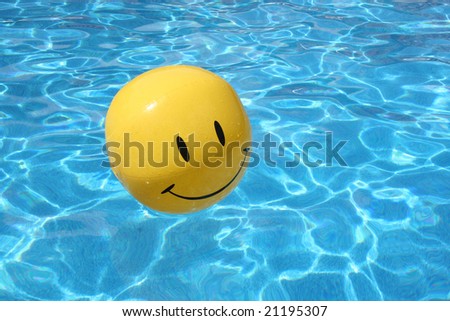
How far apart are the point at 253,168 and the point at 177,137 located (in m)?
1.73

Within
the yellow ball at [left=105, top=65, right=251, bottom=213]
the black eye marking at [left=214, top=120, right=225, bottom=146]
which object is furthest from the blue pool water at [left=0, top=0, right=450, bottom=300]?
the black eye marking at [left=214, top=120, right=225, bottom=146]

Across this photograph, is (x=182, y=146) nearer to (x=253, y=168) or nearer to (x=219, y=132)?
(x=219, y=132)

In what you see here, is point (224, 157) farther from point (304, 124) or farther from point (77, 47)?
point (77, 47)

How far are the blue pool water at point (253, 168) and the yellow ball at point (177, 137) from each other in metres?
0.77

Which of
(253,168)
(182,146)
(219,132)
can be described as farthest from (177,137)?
(253,168)

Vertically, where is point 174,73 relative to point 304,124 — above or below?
above

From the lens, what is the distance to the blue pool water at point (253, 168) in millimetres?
3418

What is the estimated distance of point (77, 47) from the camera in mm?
6066

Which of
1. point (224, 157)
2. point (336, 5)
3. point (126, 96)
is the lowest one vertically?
point (336, 5)

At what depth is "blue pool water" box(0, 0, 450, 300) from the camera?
342 centimetres

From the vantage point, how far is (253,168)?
4301 millimetres
